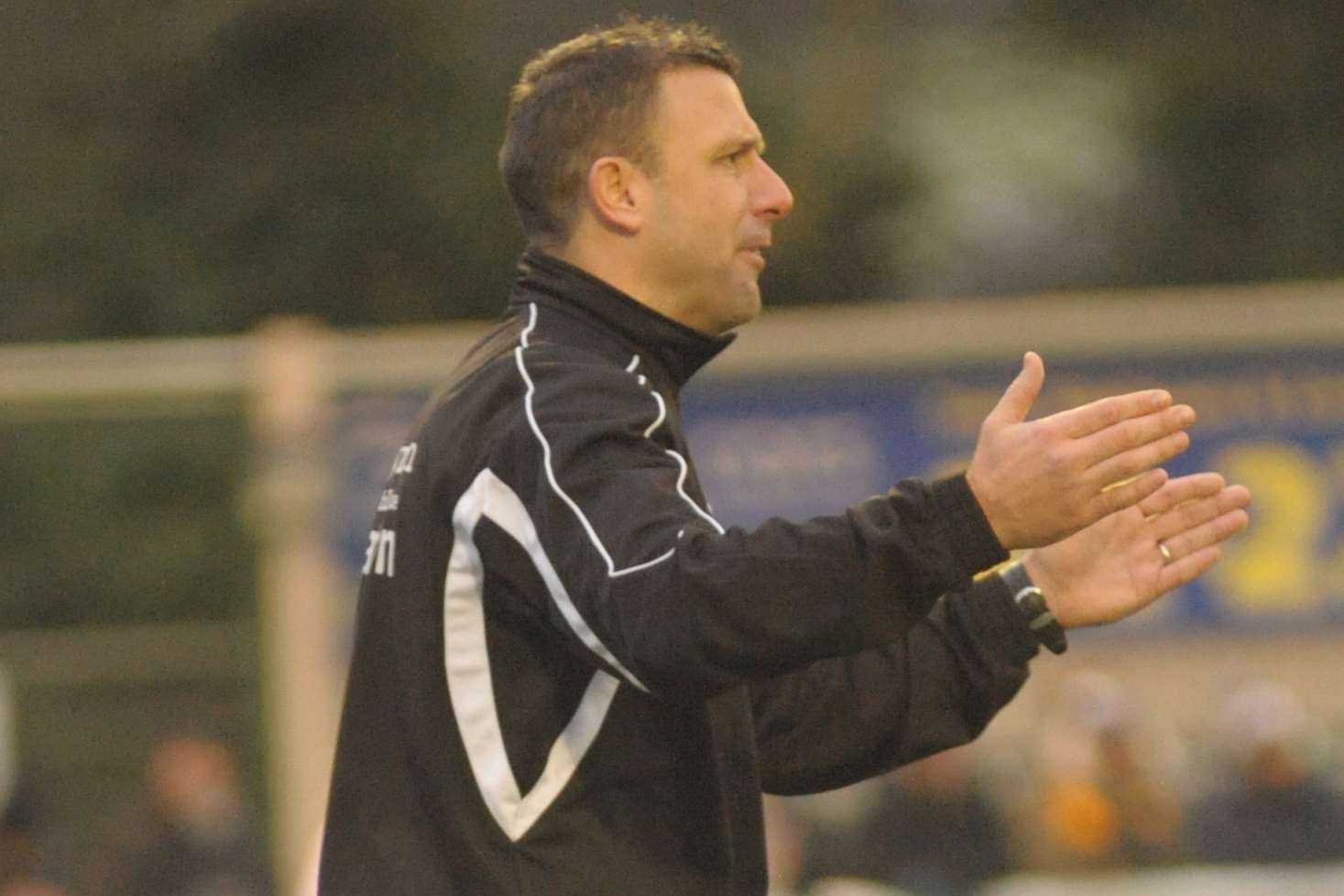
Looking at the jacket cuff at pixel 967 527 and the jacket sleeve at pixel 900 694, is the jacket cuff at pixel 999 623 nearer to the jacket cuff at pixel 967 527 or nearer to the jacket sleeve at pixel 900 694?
the jacket sleeve at pixel 900 694

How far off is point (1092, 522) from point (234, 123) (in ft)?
44.5

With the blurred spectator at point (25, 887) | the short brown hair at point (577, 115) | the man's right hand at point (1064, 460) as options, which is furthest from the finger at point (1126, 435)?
the blurred spectator at point (25, 887)

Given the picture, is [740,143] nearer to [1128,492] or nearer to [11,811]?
[1128,492]

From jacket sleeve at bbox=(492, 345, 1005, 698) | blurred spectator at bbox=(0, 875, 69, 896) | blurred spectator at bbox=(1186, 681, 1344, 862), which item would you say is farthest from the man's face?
blurred spectator at bbox=(1186, 681, 1344, 862)

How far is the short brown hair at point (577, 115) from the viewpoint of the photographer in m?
3.71

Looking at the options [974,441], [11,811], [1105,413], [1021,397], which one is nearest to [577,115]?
[1021,397]

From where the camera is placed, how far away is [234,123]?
1633 cm

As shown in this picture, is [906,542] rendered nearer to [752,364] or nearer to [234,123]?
[752,364]

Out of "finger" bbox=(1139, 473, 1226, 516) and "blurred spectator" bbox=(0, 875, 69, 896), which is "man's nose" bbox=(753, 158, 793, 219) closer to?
"finger" bbox=(1139, 473, 1226, 516)

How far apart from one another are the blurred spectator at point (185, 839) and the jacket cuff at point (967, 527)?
7136 millimetres

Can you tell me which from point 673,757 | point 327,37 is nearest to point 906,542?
point 673,757

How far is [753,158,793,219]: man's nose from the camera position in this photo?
3734 millimetres

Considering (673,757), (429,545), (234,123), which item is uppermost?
(234,123)

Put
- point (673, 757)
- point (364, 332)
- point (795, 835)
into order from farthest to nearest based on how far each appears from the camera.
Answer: point (364, 332) → point (795, 835) → point (673, 757)
